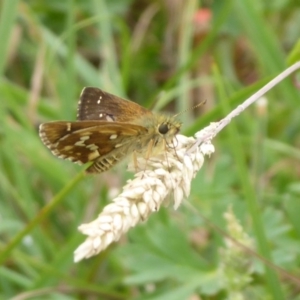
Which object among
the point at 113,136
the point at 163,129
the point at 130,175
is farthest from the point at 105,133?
the point at 130,175

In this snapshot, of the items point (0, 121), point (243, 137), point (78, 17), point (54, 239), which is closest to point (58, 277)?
point (54, 239)

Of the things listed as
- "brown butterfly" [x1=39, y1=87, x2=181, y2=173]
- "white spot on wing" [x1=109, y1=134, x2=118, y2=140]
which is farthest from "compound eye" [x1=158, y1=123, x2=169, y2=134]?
"white spot on wing" [x1=109, y1=134, x2=118, y2=140]

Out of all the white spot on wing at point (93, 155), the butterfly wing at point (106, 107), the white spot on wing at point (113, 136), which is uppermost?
the butterfly wing at point (106, 107)

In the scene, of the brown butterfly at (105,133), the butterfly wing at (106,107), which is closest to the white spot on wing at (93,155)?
the brown butterfly at (105,133)

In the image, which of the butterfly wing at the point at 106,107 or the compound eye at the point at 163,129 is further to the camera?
the butterfly wing at the point at 106,107

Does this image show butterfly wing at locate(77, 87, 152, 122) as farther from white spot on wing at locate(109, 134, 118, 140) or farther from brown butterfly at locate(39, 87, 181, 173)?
white spot on wing at locate(109, 134, 118, 140)

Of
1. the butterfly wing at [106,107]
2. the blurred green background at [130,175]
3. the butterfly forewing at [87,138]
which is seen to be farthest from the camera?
the blurred green background at [130,175]

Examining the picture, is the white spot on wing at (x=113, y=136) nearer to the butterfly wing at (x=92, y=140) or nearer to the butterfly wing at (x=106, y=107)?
the butterfly wing at (x=92, y=140)

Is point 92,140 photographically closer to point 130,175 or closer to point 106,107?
point 106,107
